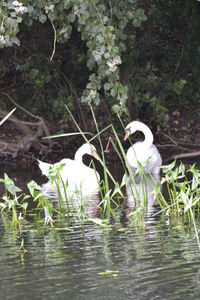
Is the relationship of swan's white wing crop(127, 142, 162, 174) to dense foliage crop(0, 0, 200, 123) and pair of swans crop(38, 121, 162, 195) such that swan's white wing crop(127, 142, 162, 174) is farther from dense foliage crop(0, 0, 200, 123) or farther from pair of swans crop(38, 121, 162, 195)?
dense foliage crop(0, 0, 200, 123)

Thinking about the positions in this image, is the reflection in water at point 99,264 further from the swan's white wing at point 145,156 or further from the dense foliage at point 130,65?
the dense foliage at point 130,65

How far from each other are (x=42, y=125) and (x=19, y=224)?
5.70m

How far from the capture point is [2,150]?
12.4 meters

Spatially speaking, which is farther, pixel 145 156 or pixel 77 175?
pixel 145 156

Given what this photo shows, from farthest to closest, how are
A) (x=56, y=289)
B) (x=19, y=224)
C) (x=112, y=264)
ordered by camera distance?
(x=19, y=224) < (x=112, y=264) < (x=56, y=289)

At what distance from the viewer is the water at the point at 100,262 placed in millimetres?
4961

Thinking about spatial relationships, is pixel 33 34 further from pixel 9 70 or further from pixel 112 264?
pixel 112 264

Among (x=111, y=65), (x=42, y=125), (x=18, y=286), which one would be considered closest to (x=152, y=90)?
(x=42, y=125)

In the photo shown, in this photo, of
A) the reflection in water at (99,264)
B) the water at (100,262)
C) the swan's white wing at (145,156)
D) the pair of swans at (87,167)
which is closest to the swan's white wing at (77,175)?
the pair of swans at (87,167)

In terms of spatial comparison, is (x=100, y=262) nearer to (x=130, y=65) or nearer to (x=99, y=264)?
(x=99, y=264)

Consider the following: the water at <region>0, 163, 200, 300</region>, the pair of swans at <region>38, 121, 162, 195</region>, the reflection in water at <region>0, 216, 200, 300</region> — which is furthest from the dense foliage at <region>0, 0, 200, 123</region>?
the reflection in water at <region>0, 216, 200, 300</region>

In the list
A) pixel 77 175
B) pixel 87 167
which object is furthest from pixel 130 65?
pixel 77 175

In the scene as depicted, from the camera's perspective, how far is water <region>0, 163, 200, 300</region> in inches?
195

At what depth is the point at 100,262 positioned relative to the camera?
5.65 m
